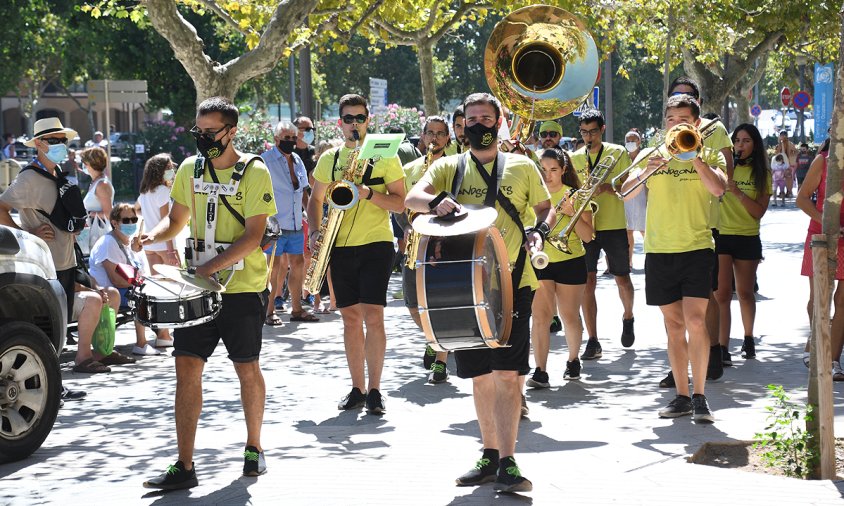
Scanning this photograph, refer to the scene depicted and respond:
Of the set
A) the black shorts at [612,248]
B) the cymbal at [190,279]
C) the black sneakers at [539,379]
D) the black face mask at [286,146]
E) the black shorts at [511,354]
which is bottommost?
the black sneakers at [539,379]

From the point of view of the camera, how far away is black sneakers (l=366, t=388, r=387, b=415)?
7.99 metres

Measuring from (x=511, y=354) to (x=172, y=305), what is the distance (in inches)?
65.2

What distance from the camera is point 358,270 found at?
814cm

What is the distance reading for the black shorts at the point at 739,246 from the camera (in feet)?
31.0

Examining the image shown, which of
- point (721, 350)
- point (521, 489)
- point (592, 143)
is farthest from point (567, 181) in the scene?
point (521, 489)

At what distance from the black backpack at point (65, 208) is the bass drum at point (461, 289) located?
171 inches

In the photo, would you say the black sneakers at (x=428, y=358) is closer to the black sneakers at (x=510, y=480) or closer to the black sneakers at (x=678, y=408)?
the black sneakers at (x=678, y=408)

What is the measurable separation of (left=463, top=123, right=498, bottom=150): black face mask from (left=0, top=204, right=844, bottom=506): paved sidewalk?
171 cm

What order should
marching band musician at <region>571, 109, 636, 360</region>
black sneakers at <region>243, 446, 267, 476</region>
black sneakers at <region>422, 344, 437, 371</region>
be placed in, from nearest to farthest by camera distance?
black sneakers at <region>243, 446, 267, 476</region> → black sneakers at <region>422, 344, 437, 371</region> → marching band musician at <region>571, 109, 636, 360</region>

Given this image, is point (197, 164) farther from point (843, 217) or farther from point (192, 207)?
point (843, 217)

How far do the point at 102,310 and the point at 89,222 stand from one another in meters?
1.92

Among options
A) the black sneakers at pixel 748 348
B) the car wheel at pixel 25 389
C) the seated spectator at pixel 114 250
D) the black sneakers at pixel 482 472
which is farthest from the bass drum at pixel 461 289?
the seated spectator at pixel 114 250

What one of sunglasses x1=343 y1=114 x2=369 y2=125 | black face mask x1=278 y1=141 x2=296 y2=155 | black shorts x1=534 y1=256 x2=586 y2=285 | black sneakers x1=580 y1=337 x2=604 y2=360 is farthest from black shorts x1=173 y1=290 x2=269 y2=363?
black face mask x1=278 y1=141 x2=296 y2=155

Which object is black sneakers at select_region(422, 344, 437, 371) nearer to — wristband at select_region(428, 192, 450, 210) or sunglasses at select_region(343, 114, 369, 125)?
sunglasses at select_region(343, 114, 369, 125)
